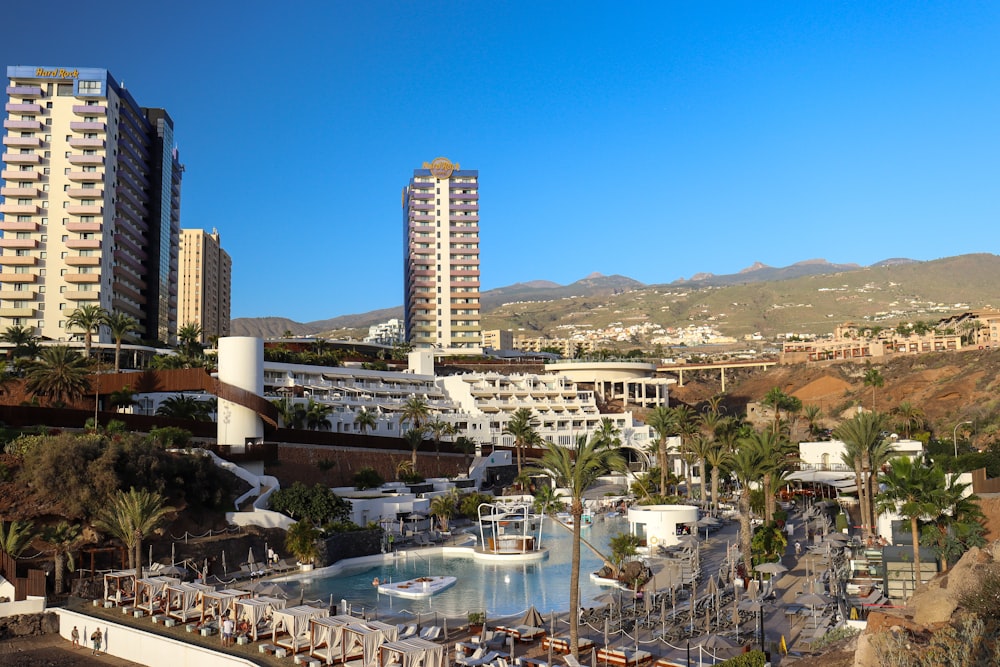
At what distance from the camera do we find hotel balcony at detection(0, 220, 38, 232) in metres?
89.1

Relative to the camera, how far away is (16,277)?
87938 millimetres

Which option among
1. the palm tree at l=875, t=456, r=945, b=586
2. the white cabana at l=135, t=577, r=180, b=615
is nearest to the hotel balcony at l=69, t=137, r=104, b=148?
the white cabana at l=135, t=577, r=180, b=615

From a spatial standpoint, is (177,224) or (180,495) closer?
(180,495)

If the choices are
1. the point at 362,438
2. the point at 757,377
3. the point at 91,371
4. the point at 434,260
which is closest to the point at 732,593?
the point at 362,438

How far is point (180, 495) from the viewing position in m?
39.2

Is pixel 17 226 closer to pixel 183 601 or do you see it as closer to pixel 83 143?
pixel 83 143

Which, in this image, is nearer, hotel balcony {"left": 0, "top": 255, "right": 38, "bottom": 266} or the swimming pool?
the swimming pool

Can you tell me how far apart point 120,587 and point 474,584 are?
45.1 ft

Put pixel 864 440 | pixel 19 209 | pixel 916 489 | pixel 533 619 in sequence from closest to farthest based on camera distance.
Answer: pixel 533 619 < pixel 916 489 < pixel 864 440 < pixel 19 209

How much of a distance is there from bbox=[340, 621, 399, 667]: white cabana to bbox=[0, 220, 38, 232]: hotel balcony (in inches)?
3334

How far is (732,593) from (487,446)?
45305 mm

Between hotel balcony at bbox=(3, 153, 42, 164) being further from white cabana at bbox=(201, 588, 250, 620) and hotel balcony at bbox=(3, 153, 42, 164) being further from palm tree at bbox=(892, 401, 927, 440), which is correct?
palm tree at bbox=(892, 401, 927, 440)

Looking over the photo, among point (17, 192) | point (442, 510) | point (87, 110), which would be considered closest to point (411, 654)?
point (442, 510)

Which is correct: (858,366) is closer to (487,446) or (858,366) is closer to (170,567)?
(487,446)
